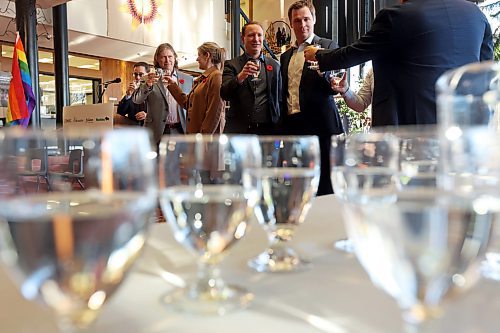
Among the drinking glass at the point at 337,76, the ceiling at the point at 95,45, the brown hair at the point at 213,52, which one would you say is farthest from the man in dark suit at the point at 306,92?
the ceiling at the point at 95,45

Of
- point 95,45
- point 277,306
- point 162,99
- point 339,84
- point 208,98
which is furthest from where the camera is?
point 95,45

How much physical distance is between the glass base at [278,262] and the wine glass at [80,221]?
0.20 m

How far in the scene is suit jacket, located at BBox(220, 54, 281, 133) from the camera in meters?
2.36

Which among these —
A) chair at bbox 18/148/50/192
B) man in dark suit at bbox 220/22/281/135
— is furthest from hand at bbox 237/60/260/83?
chair at bbox 18/148/50/192

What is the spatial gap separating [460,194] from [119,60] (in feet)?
25.9

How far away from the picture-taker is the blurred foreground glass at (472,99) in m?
0.43

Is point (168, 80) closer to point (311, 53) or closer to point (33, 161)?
point (311, 53)

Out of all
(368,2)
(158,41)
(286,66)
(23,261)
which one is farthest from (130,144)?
(158,41)

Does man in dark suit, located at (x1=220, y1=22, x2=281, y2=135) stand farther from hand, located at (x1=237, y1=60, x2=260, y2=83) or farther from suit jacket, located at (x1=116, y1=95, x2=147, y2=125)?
suit jacket, located at (x1=116, y1=95, x2=147, y2=125)

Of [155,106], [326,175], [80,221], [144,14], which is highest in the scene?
[144,14]

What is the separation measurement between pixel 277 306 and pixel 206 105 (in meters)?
2.39

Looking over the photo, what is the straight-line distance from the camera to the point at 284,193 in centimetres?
47

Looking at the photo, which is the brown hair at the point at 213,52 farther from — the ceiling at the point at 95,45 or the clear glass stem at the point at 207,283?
the ceiling at the point at 95,45

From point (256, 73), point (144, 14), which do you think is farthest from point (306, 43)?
point (144, 14)
